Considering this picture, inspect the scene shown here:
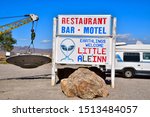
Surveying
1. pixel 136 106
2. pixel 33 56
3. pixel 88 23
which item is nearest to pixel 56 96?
pixel 88 23

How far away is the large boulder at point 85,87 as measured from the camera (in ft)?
37.8

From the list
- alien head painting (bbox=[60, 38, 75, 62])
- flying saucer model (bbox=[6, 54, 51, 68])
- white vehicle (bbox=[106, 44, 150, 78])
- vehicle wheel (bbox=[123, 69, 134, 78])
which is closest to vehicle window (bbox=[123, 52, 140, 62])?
white vehicle (bbox=[106, 44, 150, 78])

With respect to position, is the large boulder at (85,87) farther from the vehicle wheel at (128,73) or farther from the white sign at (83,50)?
the vehicle wheel at (128,73)

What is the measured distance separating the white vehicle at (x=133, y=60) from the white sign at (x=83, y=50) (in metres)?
6.35

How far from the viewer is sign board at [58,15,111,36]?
1513 centimetres

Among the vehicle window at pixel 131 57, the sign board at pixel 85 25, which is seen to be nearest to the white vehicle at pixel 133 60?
the vehicle window at pixel 131 57

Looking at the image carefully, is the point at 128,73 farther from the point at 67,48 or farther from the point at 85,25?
the point at 85,25

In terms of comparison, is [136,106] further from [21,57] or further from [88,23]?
[21,57]

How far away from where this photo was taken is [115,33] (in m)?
15.3

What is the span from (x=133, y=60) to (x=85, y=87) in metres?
10.9

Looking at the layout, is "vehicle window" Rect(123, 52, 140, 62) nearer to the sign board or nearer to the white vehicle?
the white vehicle

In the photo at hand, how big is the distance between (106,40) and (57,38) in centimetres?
245

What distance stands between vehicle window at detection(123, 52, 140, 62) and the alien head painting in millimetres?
7356

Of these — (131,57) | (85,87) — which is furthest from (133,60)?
(85,87)
